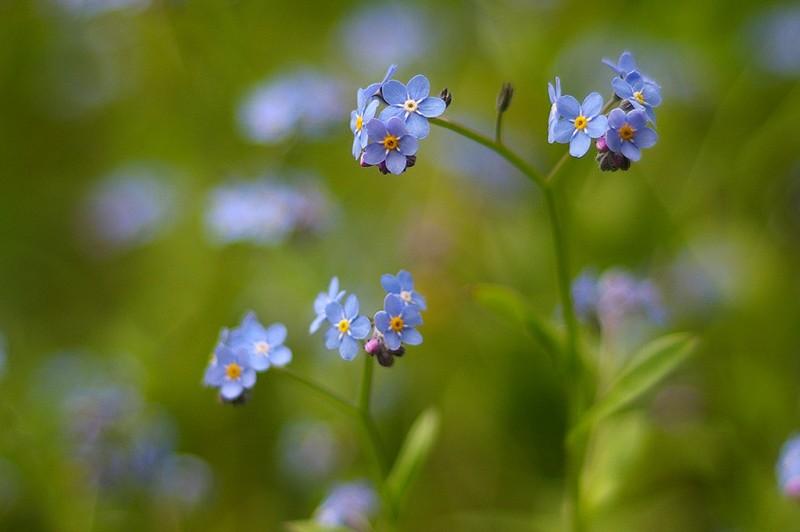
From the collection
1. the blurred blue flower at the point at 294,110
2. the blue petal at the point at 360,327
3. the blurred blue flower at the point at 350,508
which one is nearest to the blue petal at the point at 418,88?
the blue petal at the point at 360,327

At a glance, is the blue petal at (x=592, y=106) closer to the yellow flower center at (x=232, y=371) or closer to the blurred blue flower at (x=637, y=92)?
the blurred blue flower at (x=637, y=92)

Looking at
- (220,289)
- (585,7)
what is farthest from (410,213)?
(585,7)

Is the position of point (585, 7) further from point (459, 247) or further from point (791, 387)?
point (791, 387)

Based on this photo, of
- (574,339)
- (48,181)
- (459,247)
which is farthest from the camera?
(48,181)

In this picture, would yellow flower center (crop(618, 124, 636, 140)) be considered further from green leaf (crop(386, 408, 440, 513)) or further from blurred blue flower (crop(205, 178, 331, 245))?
blurred blue flower (crop(205, 178, 331, 245))

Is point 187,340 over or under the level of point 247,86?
under

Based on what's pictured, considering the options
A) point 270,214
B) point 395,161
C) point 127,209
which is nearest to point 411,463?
point 395,161
